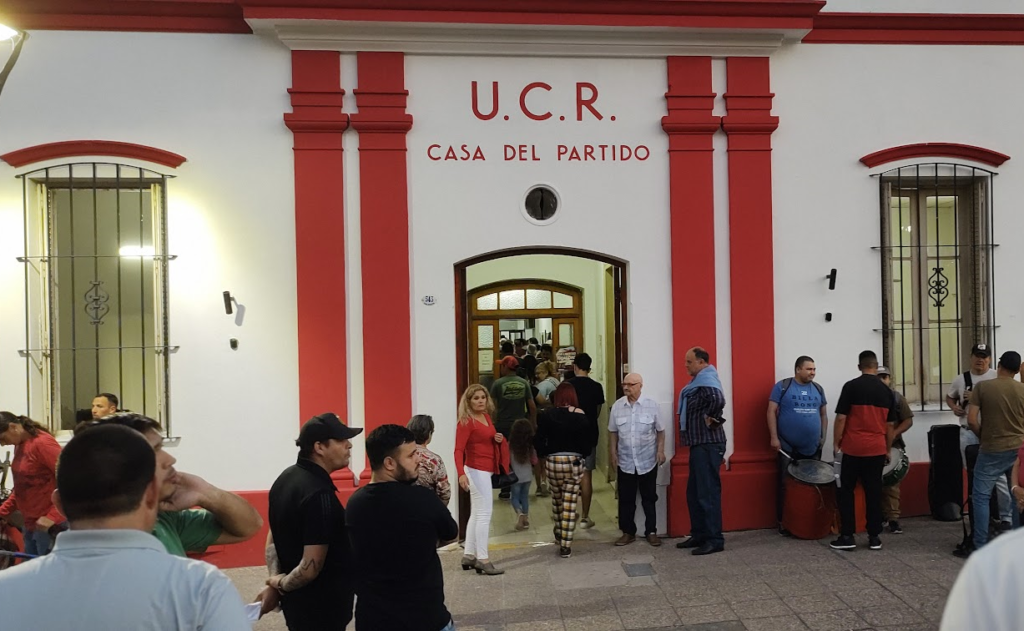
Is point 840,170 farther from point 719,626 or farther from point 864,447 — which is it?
point 719,626

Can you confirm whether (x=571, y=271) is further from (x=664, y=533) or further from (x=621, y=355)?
(x=664, y=533)

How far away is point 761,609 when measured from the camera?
→ 16.8 feet

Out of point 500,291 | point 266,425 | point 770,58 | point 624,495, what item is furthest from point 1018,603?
point 500,291

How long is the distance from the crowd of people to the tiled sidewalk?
24cm

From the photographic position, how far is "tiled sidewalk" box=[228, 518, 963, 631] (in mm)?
5004

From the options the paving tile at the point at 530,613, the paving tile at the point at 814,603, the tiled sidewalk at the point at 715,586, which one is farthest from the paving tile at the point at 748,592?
the paving tile at the point at 530,613

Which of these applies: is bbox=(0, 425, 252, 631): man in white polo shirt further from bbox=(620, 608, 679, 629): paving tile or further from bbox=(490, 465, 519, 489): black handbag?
bbox=(490, 465, 519, 489): black handbag

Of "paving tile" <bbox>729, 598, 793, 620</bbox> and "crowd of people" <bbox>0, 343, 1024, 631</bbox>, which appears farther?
"paving tile" <bbox>729, 598, 793, 620</bbox>

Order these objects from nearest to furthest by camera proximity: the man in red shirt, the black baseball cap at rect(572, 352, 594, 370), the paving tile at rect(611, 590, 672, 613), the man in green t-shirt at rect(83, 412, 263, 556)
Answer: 1. the man in green t-shirt at rect(83, 412, 263, 556)
2. the paving tile at rect(611, 590, 672, 613)
3. the man in red shirt
4. the black baseball cap at rect(572, 352, 594, 370)

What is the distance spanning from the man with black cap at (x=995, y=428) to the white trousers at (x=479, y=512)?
3.77 m

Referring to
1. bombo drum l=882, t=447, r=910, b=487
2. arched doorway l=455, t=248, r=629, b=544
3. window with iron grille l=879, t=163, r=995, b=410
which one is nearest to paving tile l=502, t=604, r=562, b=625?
bombo drum l=882, t=447, r=910, b=487

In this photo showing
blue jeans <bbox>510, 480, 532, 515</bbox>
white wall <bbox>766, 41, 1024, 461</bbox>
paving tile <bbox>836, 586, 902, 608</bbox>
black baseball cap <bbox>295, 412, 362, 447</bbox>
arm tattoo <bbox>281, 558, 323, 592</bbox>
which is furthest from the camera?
blue jeans <bbox>510, 480, 532, 515</bbox>

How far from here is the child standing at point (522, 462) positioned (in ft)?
23.6

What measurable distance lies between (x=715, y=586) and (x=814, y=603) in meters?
0.69
